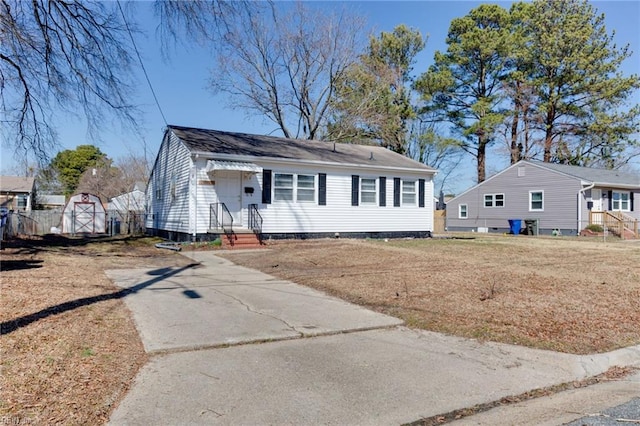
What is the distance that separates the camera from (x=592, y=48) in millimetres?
31031

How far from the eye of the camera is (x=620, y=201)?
88.4ft

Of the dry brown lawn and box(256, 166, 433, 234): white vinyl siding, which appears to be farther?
box(256, 166, 433, 234): white vinyl siding

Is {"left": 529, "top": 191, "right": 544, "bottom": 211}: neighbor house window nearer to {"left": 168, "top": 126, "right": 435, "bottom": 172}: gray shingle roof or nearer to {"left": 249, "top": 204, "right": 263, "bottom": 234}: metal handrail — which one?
{"left": 168, "top": 126, "right": 435, "bottom": 172}: gray shingle roof

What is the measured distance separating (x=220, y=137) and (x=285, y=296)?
41.5 ft

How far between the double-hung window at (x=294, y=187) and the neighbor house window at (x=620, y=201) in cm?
1984

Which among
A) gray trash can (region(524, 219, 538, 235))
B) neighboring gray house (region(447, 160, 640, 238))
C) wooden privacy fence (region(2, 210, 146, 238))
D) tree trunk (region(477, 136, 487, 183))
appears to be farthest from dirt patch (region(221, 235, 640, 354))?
tree trunk (region(477, 136, 487, 183))

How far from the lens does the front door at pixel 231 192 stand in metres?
16.2

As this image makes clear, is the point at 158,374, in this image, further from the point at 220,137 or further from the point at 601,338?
the point at 220,137

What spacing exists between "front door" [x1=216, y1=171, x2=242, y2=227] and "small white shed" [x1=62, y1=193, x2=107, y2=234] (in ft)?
40.4

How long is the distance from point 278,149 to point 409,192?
627 cm

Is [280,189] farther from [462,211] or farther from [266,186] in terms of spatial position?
[462,211]

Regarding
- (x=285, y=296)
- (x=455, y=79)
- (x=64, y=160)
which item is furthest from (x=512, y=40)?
(x=64, y=160)

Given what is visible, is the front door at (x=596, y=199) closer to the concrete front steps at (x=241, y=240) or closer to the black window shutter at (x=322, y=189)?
the black window shutter at (x=322, y=189)

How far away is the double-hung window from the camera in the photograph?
1717cm
